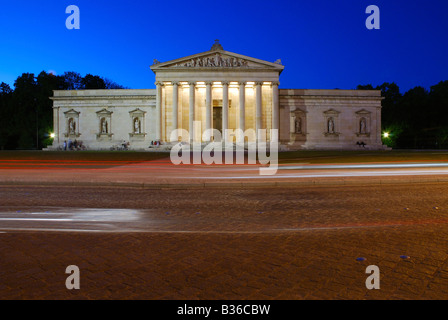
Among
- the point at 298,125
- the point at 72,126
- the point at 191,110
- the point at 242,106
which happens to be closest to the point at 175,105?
the point at 191,110

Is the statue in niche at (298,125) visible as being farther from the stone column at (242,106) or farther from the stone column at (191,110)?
the stone column at (191,110)

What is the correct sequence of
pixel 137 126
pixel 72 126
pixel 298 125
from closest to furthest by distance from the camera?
pixel 298 125 < pixel 137 126 < pixel 72 126

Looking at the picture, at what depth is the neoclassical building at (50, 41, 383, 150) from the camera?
2079 inches

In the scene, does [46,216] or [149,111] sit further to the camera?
[149,111]

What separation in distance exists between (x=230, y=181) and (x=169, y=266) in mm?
9248

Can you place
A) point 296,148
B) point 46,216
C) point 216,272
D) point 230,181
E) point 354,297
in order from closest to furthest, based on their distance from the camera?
point 354,297, point 216,272, point 46,216, point 230,181, point 296,148

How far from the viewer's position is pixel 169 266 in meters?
4.18

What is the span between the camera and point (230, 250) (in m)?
4.84

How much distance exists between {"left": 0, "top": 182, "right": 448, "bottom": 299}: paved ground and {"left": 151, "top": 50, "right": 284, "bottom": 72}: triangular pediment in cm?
4486

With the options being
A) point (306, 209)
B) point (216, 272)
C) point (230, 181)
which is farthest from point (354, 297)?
point (230, 181)

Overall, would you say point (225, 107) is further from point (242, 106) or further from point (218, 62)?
point (218, 62)

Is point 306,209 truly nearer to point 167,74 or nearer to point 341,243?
point 341,243

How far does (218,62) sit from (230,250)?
162 feet

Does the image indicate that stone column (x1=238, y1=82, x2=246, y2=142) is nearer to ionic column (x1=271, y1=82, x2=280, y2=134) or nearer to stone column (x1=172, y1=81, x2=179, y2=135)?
ionic column (x1=271, y1=82, x2=280, y2=134)
